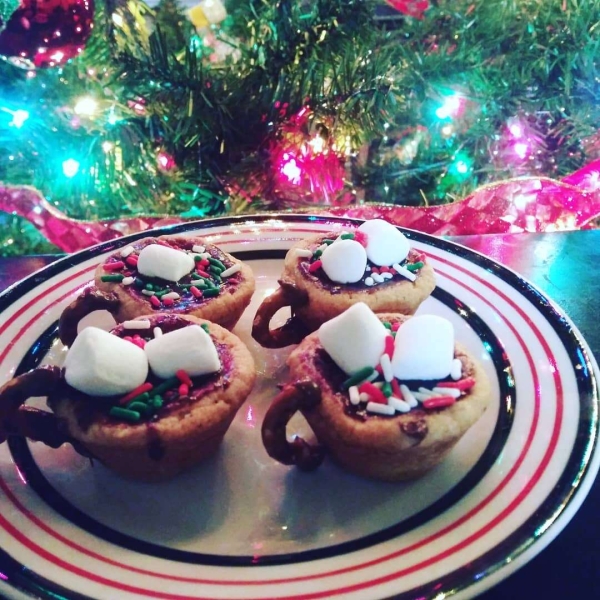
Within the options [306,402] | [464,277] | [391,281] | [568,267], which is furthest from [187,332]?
[568,267]

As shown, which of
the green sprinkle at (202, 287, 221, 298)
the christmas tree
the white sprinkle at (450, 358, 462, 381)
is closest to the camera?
the white sprinkle at (450, 358, 462, 381)

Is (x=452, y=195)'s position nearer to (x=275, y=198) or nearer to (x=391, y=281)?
(x=275, y=198)

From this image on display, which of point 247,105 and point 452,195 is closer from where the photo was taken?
point 247,105

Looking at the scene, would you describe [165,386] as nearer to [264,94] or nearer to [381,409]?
[381,409]

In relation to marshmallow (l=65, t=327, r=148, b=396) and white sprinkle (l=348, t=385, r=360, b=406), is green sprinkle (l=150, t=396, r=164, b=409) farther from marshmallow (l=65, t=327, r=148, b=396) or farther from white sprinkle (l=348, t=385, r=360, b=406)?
white sprinkle (l=348, t=385, r=360, b=406)

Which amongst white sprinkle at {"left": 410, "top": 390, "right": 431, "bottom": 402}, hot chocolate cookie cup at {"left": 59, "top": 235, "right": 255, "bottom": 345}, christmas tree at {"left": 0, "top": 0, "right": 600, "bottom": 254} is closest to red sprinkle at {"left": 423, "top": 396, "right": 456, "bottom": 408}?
white sprinkle at {"left": 410, "top": 390, "right": 431, "bottom": 402}

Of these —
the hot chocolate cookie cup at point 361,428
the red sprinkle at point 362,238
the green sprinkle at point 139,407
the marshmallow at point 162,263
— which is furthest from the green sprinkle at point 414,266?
the green sprinkle at point 139,407

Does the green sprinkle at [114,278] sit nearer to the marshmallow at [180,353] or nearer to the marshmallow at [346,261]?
the marshmallow at [180,353]
